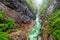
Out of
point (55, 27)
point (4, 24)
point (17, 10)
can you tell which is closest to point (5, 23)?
point (4, 24)

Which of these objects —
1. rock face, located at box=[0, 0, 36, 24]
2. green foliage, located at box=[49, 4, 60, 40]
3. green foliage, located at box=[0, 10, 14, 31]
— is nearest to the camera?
green foliage, located at box=[49, 4, 60, 40]

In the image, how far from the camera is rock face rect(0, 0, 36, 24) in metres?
28.3

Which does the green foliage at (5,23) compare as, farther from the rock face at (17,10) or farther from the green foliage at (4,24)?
the rock face at (17,10)

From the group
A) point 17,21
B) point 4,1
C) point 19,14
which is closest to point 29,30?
point 17,21

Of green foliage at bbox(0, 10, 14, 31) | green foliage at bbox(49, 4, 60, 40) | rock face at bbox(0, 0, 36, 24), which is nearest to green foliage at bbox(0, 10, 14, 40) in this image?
green foliage at bbox(0, 10, 14, 31)

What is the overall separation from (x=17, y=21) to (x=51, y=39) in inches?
348

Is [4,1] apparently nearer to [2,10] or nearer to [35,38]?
[2,10]

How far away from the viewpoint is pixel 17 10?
102ft

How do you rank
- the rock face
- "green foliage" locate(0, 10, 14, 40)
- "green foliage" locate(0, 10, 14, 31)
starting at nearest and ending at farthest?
"green foliage" locate(0, 10, 14, 40)
"green foliage" locate(0, 10, 14, 31)
the rock face

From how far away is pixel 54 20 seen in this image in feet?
76.0

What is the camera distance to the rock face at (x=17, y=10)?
93.0ft

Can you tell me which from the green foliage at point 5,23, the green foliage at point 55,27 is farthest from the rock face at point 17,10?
the green foliage at point 55,27

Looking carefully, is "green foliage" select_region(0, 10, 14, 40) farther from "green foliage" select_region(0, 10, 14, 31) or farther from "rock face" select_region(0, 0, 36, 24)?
"rock face" select_region(0, 0, 36, 24)

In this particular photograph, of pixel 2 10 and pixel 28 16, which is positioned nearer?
pixel 2 10
